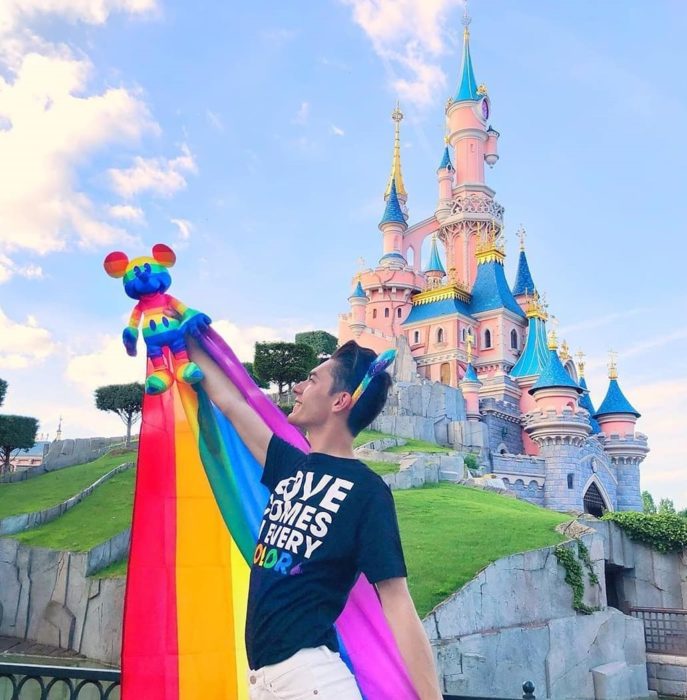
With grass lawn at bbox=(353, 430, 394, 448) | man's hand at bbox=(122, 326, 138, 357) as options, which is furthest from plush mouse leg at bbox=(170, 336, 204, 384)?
grass lawn at bbox=(353, 430, 394, 448)

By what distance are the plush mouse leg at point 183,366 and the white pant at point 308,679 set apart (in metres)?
1.32

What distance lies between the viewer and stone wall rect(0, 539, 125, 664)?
13414 mm

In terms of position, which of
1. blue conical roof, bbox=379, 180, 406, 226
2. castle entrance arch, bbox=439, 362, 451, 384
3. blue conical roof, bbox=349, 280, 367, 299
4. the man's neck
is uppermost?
blue conical roof, bbox=379, 180, 406, 226

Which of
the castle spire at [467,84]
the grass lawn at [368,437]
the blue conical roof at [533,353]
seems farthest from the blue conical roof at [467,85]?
Answer: the grass lawn at [368,437]

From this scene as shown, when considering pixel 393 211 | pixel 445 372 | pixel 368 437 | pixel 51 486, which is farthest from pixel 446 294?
pixel 51 486

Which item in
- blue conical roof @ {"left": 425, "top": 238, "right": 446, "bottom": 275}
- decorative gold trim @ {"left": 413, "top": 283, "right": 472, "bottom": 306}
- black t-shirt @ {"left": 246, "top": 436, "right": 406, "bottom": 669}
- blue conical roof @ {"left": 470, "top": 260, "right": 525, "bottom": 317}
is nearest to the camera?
black t-shirt @ {"left": 246, "top": 436, "right": 406, "bottom": 669}

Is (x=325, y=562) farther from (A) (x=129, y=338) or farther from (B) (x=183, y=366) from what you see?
(A) (x=129, y=338)

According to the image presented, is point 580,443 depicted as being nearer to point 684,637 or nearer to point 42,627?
point 684,637

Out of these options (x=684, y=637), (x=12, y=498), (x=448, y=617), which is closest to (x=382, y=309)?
(x=12, y=498)

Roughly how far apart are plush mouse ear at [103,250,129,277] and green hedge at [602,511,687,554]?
1610 centimetres

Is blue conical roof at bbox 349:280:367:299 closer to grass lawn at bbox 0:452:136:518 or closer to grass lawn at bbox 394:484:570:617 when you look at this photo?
grass lawn at bbox 0:452:136:518

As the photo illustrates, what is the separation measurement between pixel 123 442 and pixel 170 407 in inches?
1186

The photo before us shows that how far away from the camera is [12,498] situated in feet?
69.5

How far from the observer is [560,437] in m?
29.6
